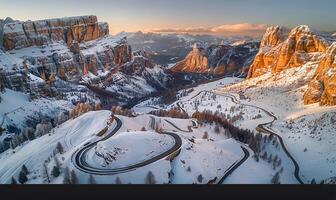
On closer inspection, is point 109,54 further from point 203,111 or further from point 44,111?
point 203,111

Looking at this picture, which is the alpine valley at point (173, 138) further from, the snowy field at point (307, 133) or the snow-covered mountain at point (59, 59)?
the snow-covered mountain at point (59, 59)

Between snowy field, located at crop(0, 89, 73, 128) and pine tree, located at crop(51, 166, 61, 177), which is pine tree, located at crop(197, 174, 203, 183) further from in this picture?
snowy field, located at crop(0, 89, 73, 128)

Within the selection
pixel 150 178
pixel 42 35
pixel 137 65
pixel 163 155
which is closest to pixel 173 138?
pixel 163 155

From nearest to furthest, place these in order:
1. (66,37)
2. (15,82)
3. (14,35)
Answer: (15,82) < (14,35) < (66,37)

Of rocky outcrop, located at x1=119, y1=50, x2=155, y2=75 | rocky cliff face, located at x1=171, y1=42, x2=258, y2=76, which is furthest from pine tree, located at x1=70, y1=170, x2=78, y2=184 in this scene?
rocky outcrop, located at x1=119, y1=50, x2=155, y2=75
